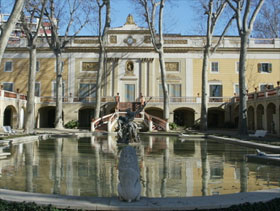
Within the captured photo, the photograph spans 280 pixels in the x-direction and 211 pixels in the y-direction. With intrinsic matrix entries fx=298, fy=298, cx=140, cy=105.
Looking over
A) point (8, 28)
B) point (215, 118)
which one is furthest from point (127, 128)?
point (215, 118)

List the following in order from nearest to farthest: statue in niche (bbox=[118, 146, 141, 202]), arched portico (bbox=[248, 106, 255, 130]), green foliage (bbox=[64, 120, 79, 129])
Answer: statue in niche (bbox=[118, 146, 141, 202]) < arched portico (bbox=[248, 106, 255, 130]) < green foliage (bbox=[64, 120, 79, 129])

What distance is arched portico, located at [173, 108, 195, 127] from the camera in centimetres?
3550

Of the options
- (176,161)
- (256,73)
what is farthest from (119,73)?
(176,161)

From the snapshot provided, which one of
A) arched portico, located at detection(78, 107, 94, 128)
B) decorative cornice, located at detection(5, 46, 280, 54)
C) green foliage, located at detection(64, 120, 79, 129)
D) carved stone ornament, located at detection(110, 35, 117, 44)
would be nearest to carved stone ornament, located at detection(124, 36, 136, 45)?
decorative cornice, located at detection(5, 46, 280, 54)

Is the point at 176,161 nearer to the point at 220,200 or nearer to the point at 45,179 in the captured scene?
the point at 45,179

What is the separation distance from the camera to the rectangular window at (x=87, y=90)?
118 feet

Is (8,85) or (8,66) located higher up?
(8,66)

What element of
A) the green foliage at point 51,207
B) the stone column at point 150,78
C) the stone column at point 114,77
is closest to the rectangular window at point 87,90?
the stone column at point 114,77

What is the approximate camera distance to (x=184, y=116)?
118ft

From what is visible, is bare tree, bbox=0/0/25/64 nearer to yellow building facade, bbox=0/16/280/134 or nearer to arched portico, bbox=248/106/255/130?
yellow building facade, bbox=0/16/280/134

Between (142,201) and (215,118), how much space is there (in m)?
33.1

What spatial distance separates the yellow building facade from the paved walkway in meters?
30.9

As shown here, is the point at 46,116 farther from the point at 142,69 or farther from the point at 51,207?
the point at 51,207

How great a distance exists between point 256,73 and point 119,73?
16465mm
